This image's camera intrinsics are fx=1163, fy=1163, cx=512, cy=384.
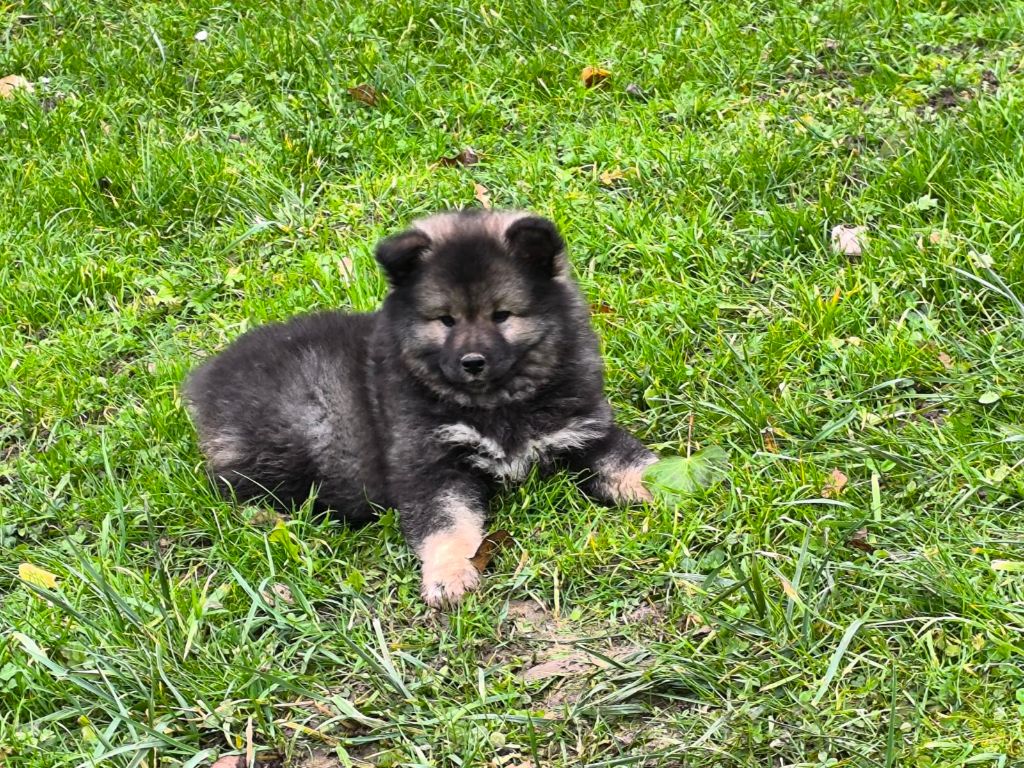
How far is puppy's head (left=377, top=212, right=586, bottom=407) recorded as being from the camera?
157 inches

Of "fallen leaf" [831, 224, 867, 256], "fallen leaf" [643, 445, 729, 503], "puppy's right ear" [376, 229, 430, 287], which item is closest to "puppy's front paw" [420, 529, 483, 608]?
"fallen leaf" [643, 445, 729, 503]

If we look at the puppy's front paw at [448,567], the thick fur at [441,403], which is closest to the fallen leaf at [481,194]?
the thick fur at [441,403]

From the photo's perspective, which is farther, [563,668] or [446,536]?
[446,536]

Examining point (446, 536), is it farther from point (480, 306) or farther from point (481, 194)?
point (481, 194)

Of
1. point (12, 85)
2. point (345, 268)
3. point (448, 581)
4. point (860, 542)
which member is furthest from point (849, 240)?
point (12, 85)

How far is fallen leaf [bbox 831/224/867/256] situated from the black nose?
1874 mm

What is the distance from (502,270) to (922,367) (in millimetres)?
1641

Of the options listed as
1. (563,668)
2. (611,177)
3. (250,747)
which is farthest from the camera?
(611,177)

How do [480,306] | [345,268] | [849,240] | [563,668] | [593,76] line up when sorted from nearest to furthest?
1. [563,668]
2. [480,306]
3. [849,240]
4. [345,268]
5. [593,76]

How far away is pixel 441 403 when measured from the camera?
13.5 feet

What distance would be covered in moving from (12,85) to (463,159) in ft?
9.11

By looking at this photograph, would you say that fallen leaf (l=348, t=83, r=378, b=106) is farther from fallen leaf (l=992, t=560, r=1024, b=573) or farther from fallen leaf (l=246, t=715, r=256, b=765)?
fallen leaf (l=992, t=560, r=1024, b=573)

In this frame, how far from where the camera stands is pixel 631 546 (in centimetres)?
386

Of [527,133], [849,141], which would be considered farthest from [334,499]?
[849,141]
